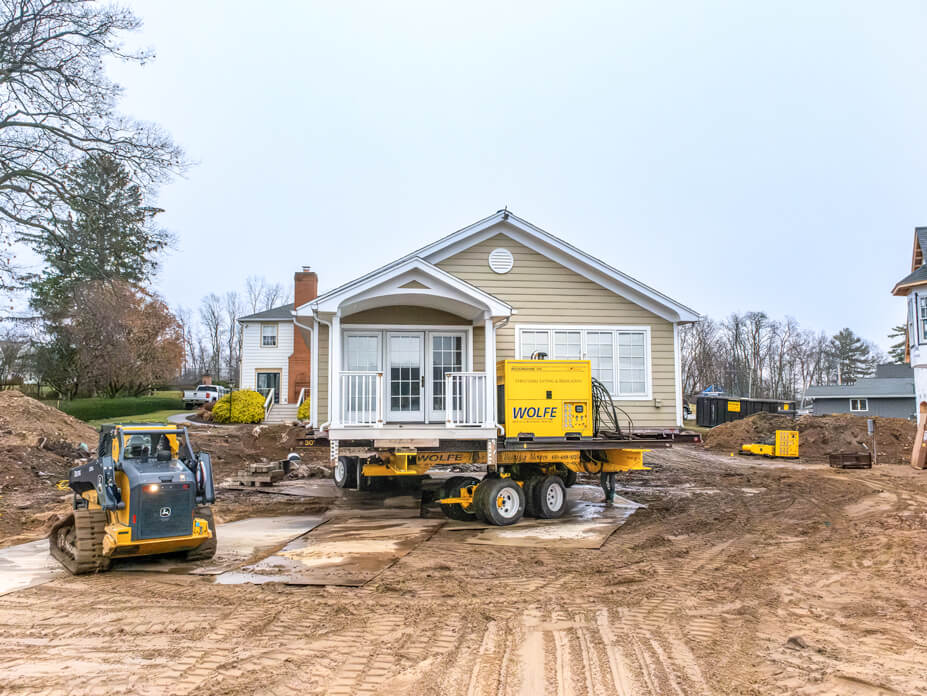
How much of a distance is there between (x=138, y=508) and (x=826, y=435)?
2893 centimetres

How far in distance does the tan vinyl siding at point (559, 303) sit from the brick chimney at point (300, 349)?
18.8 m

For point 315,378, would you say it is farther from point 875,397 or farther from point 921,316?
point 875,397

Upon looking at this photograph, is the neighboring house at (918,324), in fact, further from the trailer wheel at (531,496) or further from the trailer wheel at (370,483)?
the trailer wheel at (370,483)

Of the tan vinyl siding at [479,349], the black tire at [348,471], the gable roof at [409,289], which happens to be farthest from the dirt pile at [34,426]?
the tan vinyl siding at [479,349]

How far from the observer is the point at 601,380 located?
14.1 m

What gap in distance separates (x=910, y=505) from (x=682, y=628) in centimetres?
972

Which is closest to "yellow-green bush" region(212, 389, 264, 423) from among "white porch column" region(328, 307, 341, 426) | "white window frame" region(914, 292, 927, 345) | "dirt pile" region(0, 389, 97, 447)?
"dirt pile" region(0, 389, 97, 447)

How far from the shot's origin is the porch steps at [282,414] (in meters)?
31.4

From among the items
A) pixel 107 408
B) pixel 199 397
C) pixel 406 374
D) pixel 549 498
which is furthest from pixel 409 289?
pixel 199 397

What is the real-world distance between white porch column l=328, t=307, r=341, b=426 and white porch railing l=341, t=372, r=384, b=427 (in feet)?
0.39

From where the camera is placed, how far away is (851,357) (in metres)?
79.1

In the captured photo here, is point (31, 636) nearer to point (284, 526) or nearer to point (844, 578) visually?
point (284, 526)

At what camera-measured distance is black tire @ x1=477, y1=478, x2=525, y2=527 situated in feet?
37.2

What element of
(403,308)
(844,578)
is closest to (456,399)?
(403,308)
